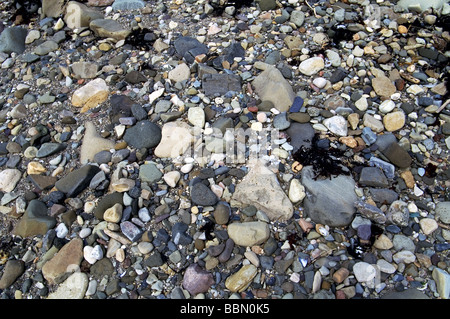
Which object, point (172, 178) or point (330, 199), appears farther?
point (172, 178)

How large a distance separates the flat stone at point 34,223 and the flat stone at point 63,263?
28cm

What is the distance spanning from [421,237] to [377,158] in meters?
0.78

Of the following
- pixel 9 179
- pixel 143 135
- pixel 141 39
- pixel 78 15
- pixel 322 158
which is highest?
pixel 78 15

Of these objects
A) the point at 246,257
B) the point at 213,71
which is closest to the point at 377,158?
the point at 246,257

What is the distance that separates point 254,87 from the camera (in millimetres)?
3791

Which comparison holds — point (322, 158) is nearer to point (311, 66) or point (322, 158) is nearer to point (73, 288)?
point (311, 66)

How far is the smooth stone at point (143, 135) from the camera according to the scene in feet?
11.3

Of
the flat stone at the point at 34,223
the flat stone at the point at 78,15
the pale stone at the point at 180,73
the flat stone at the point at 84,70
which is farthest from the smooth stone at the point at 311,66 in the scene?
the flat stone at the point at 34,223

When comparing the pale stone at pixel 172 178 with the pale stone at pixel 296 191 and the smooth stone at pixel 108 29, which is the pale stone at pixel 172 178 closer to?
the pale stone at pixel 296 191

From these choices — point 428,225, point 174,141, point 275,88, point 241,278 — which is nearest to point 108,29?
point 174,141

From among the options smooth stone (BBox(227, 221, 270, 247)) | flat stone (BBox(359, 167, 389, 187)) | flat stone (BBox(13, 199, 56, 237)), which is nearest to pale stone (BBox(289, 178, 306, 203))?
smooth stone (BBox(227, 221, 270, 247))

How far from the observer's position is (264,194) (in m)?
3.06

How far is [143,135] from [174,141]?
1.04 ft

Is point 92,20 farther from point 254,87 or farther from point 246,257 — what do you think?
point 246,257
